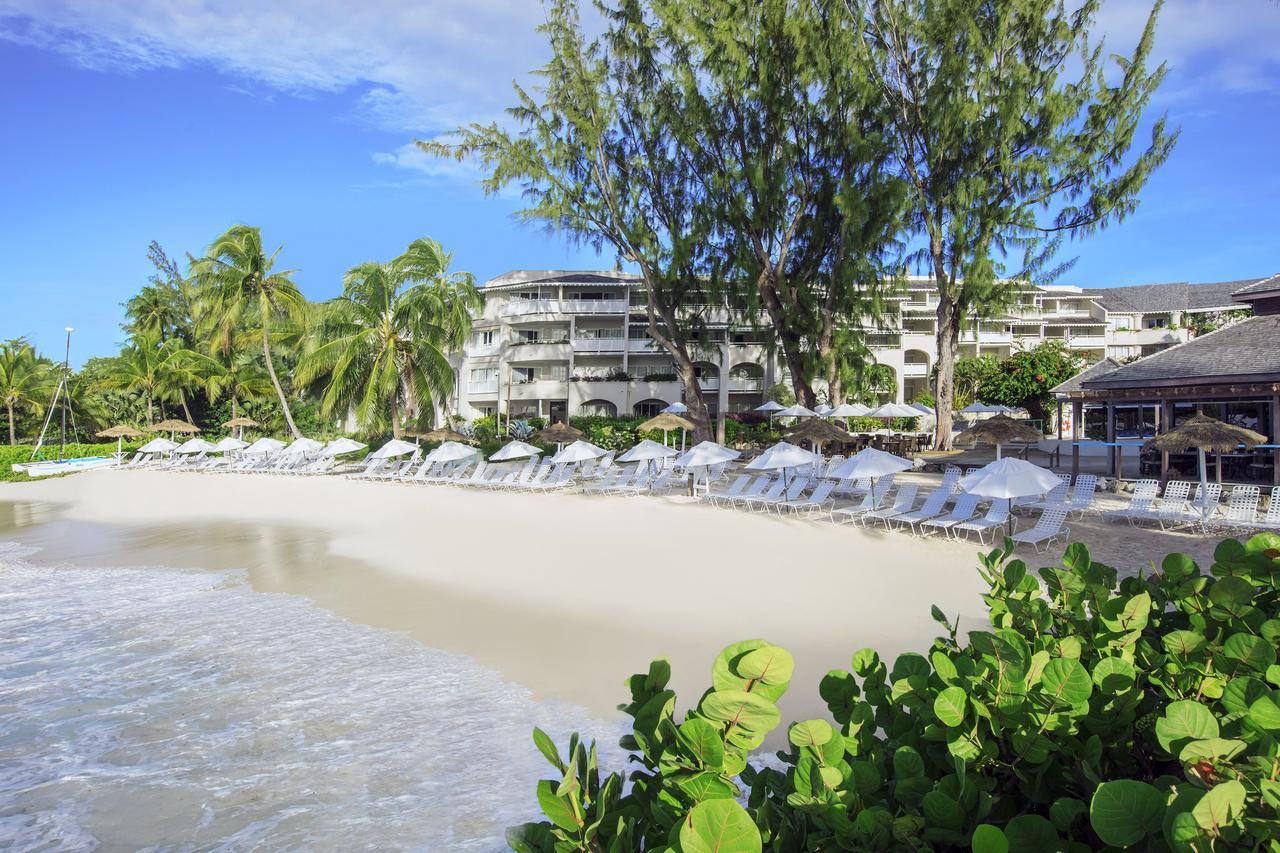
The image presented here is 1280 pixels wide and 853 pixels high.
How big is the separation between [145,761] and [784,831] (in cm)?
655

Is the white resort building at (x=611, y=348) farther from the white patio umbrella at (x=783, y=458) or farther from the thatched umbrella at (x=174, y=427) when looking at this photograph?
the white patio umbrella at (x=783, y=458)

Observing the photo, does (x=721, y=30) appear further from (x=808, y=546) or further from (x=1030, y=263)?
(x=808, y=546)

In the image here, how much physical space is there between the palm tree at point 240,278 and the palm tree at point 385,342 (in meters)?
4.92

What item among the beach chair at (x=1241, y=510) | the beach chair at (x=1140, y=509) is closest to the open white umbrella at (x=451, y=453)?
the beach chair at (x=1140, y=509)

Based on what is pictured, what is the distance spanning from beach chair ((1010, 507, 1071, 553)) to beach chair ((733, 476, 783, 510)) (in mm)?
5340

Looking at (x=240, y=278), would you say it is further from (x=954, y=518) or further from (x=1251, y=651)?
(x=1251, y=651)

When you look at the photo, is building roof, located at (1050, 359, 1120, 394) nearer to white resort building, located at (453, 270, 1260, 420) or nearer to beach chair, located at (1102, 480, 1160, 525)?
beach chair, located at (1102, 480, 1160, 525)

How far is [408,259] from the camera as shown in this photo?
32031 millimetres

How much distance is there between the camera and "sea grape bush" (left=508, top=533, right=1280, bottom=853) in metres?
1.00

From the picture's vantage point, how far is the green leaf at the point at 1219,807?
0.89 metres

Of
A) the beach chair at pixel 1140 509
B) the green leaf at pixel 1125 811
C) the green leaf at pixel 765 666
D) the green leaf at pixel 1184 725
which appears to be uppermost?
the green leaf at pixel 765 666

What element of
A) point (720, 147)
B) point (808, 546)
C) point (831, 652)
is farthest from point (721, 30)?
point (831, 652)

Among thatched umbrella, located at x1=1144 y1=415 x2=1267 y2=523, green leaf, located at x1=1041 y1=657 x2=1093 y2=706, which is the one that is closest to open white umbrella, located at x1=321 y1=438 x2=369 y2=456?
thatched umbrella, located at x1=1144 y1=415 x2=1267 y2=523

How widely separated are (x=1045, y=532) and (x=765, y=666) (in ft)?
40.4
